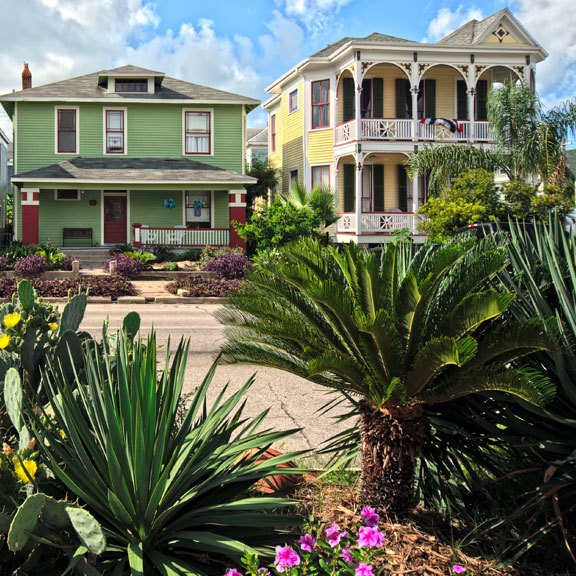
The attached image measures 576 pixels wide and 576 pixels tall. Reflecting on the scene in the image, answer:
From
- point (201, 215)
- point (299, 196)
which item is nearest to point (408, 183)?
point (299, 196)

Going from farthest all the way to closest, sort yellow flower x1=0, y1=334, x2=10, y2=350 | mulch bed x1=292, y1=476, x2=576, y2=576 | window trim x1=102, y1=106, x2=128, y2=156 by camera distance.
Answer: window trim x1=102, y1=106, x2=128, y2=156 → yellow flower x1=0, y1=334, x2=10, y2=350 → mulch bed x1=292, y1=476, x2=576, y2=576

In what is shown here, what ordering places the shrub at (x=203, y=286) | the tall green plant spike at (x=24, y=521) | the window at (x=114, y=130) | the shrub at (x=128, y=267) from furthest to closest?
1. the window at (x=114, y=130)
2. the shrub at (x=128, y=267)
3. the shrub at (x=203, y=286)
4. the tall green plant spike at (x=24, y=521)

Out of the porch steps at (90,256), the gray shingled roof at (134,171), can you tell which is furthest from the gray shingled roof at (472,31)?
the porch steps at (90,256)

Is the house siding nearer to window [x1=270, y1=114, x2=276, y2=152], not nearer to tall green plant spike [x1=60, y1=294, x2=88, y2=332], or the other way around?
window [x1=270, y1=114, x2=276, y2=152]

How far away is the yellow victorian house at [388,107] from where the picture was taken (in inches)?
1012

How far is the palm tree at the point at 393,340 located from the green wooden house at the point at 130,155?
23099 mm

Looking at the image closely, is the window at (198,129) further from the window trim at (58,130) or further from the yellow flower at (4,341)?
the yellow flower at (4,341)

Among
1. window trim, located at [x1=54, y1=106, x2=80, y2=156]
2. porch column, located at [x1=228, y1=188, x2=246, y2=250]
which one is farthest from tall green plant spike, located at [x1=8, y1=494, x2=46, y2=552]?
window trim, located at [x1=54, y1=106, x2=80, y2=156]

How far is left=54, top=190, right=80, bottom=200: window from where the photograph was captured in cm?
2758

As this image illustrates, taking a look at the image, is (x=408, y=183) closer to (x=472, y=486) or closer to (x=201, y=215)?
(x=201, y=215)

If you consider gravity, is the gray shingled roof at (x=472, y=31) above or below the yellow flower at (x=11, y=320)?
above

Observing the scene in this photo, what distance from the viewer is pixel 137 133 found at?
28078 mm

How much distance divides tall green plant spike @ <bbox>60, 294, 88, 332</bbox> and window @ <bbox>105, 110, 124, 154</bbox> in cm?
2568

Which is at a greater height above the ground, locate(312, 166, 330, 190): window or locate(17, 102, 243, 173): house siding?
locate(17, 102, 243, 173): house siding
